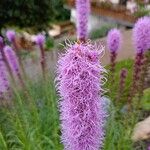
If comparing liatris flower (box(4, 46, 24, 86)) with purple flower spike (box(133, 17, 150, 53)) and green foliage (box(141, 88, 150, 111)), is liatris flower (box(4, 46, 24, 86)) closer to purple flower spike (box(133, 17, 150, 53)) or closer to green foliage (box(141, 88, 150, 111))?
purple flower spike (box(133, 17, 150, 53))

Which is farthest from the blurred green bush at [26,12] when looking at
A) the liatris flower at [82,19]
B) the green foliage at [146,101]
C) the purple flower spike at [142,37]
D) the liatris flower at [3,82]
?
the purple flower spike at [142,37]

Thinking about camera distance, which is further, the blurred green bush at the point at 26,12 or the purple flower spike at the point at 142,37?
the blurred green bush at the point at 26,12

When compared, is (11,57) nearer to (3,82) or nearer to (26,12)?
(3,82)

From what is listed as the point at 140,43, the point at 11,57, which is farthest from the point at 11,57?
the point at 140,43

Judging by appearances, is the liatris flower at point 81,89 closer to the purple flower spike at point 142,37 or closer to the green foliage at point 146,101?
the purple flower spike at point 142,37

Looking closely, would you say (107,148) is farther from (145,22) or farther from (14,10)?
(14,10)

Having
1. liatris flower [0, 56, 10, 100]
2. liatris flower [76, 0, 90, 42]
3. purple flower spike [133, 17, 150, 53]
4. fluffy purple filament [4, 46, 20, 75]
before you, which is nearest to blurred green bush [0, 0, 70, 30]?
fluffy purple filament [4, 46, 20, 75]

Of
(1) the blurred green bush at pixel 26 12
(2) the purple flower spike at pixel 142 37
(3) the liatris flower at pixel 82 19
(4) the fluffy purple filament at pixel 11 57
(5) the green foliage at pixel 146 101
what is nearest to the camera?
(2) the purple flower spike at pixel 142 37
